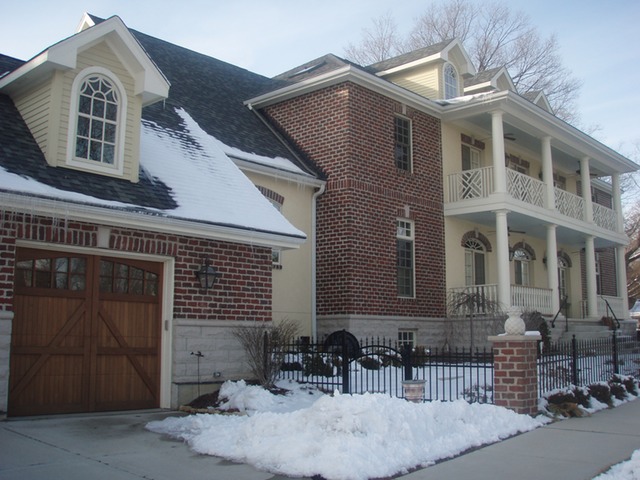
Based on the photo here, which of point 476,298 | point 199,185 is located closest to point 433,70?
point 476,298

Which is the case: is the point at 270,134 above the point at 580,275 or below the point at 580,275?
above

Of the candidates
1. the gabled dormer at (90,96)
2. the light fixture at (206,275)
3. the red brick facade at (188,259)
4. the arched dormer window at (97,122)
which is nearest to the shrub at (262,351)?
the red brick facade at (188,259)

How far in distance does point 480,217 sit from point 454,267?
171 centimetres

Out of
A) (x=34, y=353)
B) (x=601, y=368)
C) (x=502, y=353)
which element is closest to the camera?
(x=34, y=353)

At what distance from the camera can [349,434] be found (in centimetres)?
720

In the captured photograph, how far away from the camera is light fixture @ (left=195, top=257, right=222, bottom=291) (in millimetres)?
11117

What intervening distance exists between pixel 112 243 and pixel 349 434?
4.78 m

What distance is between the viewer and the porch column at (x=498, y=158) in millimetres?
19047

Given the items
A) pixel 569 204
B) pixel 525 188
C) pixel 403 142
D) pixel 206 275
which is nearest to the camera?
pixel 206 275

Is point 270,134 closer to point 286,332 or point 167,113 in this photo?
point 167,113

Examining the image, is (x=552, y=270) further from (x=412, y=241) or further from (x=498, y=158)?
(x=412, y=241)

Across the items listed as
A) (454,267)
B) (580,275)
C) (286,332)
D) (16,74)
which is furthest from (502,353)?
(580,275)

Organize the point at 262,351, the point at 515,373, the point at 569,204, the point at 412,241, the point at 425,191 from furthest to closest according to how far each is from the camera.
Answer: the point at 569,204, the point at 425,191, the point at 412,241, the point at 262,351, the point at 515,373

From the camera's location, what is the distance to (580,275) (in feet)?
90.6
